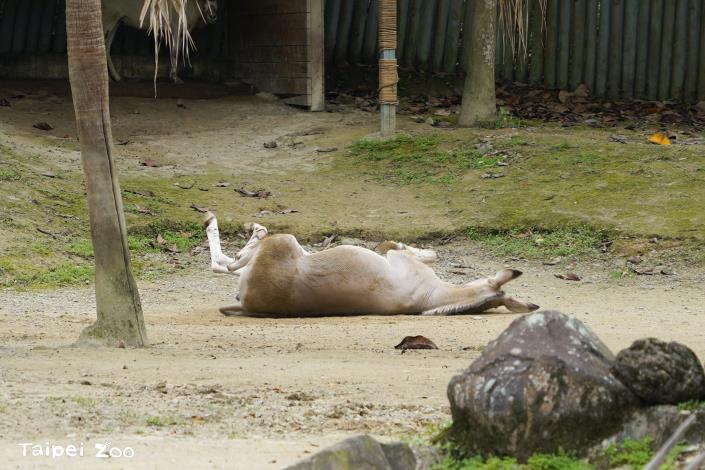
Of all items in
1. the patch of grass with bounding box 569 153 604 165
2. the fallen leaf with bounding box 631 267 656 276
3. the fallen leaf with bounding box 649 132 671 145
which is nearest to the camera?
the fallen leaf with bounding box 631 267 656 276

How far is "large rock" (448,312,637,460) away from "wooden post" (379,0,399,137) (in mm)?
8822

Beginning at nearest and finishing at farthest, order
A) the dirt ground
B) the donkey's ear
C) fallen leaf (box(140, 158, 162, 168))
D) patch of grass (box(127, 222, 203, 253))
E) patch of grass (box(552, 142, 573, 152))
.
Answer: the dirt ground
the donkey's ear
patch of grass (box(127, 222, 203, 253))
patch of grass (box(552, 142, 573, 152))
fallen leaf (box(140, 158, 162, 168))

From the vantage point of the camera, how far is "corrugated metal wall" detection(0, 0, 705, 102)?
15195 millimetres

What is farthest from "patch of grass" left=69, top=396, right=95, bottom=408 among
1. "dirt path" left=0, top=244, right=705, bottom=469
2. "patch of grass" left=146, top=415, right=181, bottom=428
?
"patch of grass" left=146, top=415, right=181, bottom=428

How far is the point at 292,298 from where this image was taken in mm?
7914

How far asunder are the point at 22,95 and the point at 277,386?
958cm

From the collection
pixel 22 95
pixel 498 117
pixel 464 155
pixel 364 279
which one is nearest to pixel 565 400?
pixel 364 279

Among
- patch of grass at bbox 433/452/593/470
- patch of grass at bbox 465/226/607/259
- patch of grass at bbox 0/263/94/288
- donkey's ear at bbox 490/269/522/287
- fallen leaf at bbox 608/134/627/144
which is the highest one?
patch of grass at bbox 433/452/593/470

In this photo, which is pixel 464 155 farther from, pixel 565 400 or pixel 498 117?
pixel 565 400

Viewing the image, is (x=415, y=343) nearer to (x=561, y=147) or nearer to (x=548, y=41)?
(x=561, y=147)

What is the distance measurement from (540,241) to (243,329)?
3513mm

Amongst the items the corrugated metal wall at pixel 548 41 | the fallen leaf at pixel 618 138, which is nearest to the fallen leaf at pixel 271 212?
the fallen leaf at pixel 618 138

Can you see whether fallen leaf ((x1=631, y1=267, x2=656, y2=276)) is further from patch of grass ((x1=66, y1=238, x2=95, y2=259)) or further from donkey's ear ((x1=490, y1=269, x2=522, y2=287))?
patch of grass ((x1=66, y1=238, x2=95, y2=259))

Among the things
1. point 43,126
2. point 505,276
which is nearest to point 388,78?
point 43,126
